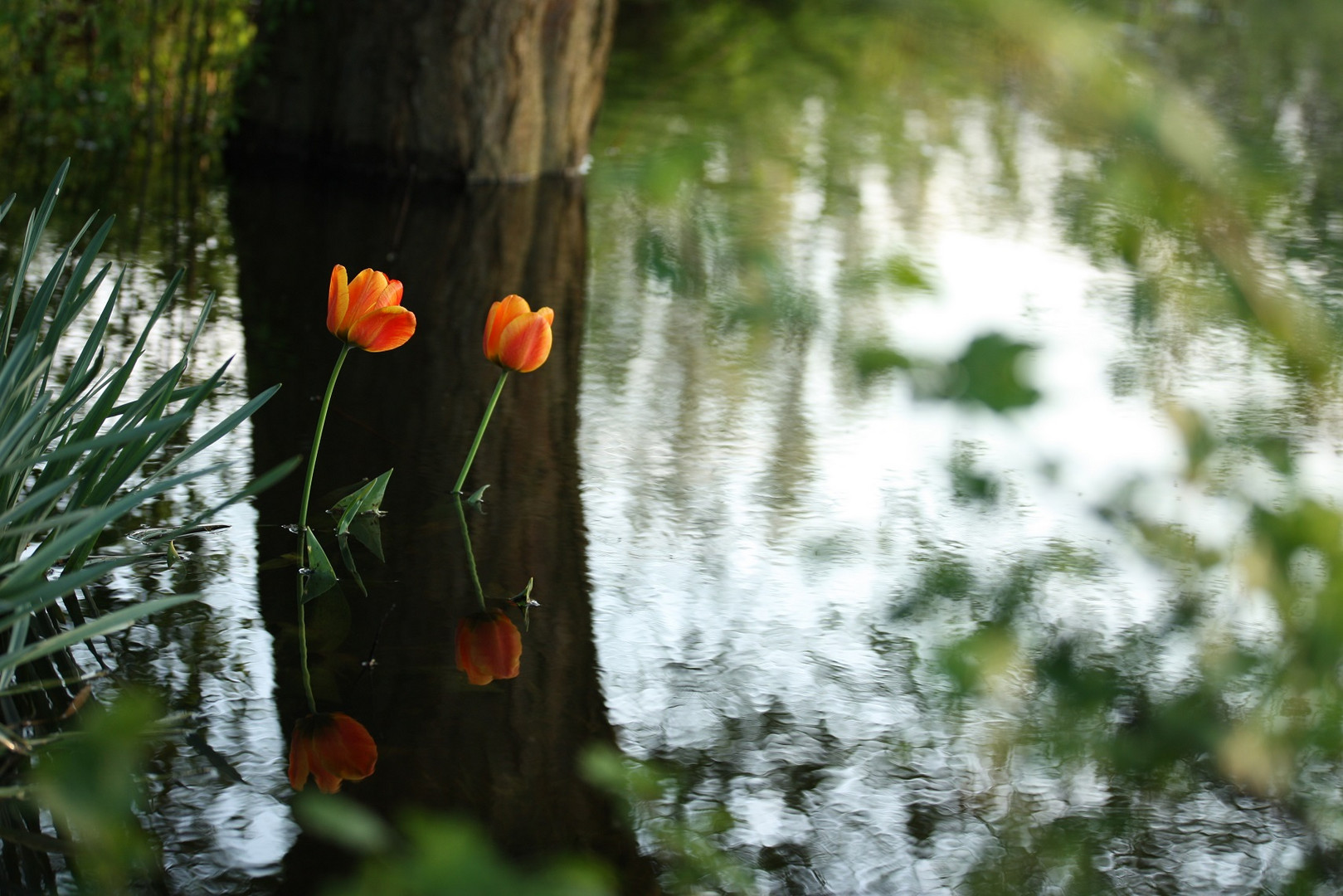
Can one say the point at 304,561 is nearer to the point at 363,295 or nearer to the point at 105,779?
the point at 363,295

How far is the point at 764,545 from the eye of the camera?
2033 mm

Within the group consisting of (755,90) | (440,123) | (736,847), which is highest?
(755,90)

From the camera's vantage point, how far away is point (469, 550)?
1.88m

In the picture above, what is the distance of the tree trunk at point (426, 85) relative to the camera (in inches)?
169

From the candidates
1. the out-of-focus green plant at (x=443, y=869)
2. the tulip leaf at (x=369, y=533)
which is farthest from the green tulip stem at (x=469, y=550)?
the out-of-focus green plant at (x=443, y=869)

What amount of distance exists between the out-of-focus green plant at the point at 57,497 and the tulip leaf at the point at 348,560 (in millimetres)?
203

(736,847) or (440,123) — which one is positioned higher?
(440,123)

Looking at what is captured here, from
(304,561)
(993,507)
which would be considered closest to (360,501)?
(304,561)

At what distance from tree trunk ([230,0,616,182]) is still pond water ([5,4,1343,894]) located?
817 millimetres

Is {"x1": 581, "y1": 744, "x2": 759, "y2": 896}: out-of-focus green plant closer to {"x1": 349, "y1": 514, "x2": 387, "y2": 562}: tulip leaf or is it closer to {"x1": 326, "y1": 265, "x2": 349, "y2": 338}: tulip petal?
{"x1": 349, "y1": 514, "x2": 387, "y2": 562}: tulip leaf

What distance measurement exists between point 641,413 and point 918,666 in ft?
3.38

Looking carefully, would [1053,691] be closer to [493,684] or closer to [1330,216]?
[493,684]

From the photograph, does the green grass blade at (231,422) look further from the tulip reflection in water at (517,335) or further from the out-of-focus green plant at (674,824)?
the out-of-focus green plant at (674,824)

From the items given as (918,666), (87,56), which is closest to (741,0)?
(87,56)
